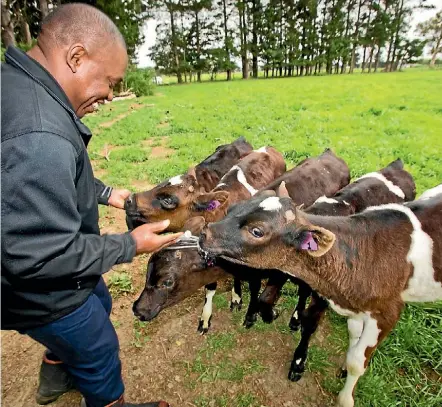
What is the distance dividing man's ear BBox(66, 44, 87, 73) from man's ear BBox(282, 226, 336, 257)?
1941mm

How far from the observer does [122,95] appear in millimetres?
27547

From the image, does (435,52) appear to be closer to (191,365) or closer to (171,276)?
(171,276)

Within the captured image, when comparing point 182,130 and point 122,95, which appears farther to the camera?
point 122,95

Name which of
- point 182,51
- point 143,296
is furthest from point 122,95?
point 182,51

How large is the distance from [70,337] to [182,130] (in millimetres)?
11750

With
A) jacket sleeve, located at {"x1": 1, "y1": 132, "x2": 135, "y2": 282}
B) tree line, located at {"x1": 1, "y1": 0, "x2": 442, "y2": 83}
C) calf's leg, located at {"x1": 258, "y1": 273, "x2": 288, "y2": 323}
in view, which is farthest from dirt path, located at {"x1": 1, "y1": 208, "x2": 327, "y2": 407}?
tree line, located at {"x1": 1, "y1": 0, "x2": 442, "y2": 83}

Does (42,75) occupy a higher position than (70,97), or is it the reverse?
(42,75)

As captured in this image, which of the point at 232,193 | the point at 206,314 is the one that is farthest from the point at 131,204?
the point at 206,314

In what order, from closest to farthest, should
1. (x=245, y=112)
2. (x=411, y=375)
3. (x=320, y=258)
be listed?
(x=320, y=258), (x=411, y=375), (x=245, y=112)

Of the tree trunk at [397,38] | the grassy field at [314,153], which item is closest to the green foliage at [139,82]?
the grassy field at [314,153]

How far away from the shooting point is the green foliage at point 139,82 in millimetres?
29663

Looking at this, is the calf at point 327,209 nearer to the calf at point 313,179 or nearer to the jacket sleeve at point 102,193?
the calf at point 313,179

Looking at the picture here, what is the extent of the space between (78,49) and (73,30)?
11 centimetres

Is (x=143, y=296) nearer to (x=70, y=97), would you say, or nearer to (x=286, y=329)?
(x=286, y=329)
